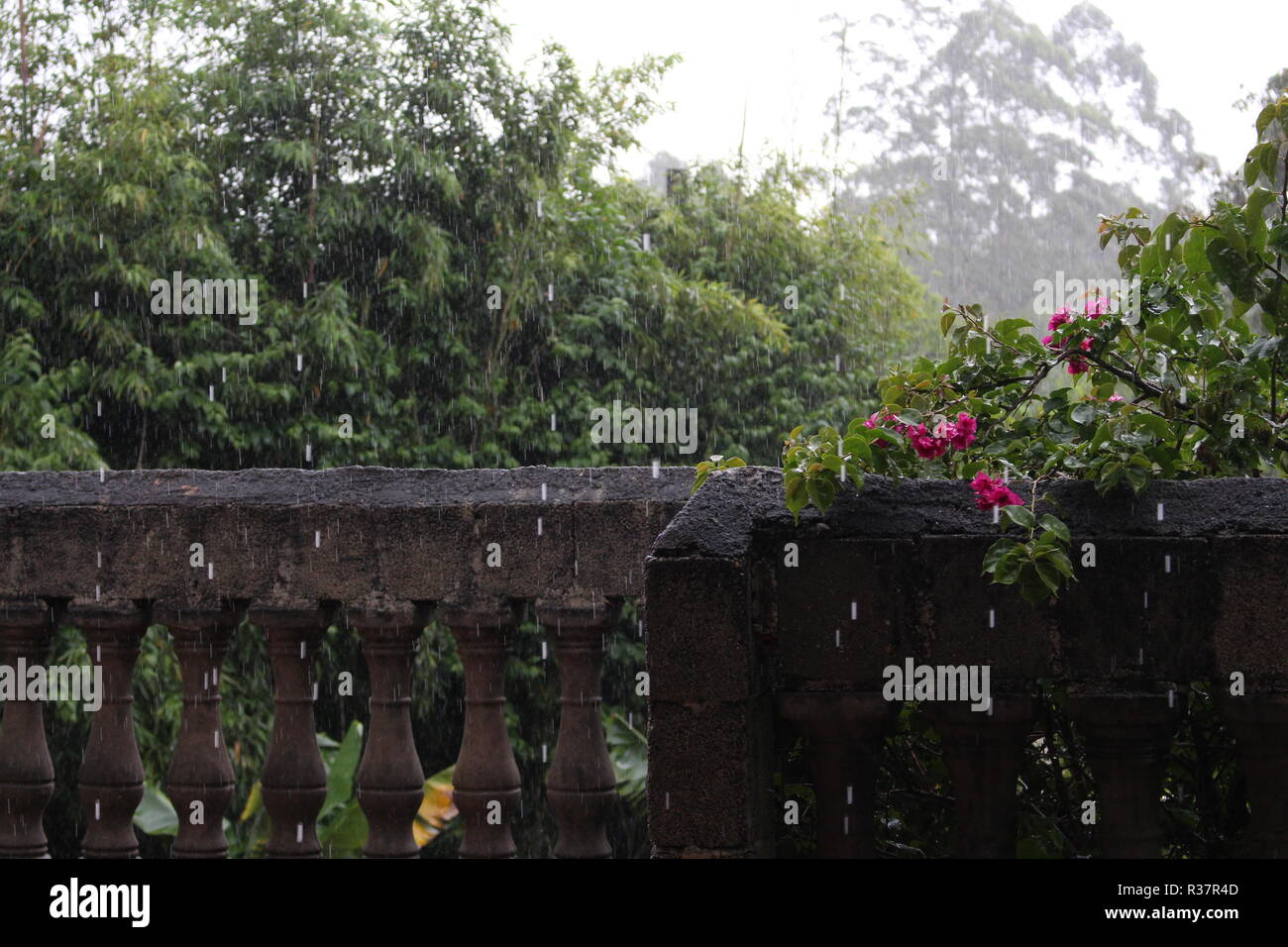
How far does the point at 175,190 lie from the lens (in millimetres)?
8461

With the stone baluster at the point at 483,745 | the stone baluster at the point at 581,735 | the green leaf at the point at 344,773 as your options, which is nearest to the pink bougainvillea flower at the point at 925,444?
the stone baluster at the point at 581,735

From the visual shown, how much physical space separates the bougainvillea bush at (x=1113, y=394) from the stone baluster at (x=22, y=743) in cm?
146

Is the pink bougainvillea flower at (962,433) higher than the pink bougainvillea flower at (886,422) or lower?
lower

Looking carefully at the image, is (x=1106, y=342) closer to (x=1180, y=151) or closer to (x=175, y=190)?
(x=175, y=190)

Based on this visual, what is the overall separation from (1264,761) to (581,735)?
1232 millimetres

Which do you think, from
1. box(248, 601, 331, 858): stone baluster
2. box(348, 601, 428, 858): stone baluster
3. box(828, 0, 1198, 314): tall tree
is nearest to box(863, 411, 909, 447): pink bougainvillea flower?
box(348, 601, 428, 858): stone baluster

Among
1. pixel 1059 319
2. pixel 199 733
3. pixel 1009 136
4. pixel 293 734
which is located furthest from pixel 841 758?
pixel 1009 136

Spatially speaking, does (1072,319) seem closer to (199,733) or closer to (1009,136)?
(199,733)

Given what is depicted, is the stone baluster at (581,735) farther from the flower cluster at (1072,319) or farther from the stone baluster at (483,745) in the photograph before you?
the flower cluster at (1072,319)

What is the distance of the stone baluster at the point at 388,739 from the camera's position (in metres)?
2.51

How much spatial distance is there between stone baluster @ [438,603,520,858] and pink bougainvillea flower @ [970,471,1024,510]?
1066 millimetres

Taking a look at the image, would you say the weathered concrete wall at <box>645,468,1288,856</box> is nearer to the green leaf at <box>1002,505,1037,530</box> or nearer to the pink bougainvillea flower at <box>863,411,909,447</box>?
the green leaf at <box>1002,505,1037,530</box>
